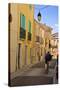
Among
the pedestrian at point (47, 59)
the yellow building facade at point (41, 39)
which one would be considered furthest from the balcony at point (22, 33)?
the pedestrian at point (47, 59)

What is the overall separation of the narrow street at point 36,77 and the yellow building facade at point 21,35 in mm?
73

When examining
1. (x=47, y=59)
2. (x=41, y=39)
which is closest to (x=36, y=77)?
(x=47, y=59)

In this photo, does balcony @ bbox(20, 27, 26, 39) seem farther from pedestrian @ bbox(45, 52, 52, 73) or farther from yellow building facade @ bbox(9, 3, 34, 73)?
pedestrian @ bbox(45, 52, 52, 73)

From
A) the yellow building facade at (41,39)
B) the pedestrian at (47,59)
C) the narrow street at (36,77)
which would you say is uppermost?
the yellow building facade at (41,39)

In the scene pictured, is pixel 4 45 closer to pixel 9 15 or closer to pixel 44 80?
pixel 9 15

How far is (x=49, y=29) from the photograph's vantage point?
176 centimetres

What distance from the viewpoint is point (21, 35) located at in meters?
1.72

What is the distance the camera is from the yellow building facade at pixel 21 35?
1698mm

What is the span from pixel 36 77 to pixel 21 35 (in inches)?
15.8

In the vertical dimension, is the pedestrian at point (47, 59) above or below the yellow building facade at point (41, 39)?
below

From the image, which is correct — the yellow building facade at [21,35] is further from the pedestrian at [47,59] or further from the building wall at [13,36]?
the pedestrian at [47,59]

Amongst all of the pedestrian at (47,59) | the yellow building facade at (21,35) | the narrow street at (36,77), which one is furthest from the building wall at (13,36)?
the pedestrian at (47,59)

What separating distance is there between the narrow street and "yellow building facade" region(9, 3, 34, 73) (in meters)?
0.07

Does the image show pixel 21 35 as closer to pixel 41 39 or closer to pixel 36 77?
pixel 41 39
